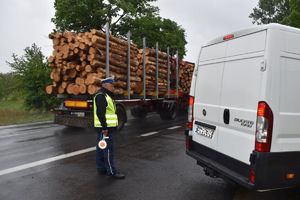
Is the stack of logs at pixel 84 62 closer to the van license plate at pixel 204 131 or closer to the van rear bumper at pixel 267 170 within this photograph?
the van license plate at pixel 204 131

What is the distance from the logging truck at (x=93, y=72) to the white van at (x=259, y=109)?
6.23 metres

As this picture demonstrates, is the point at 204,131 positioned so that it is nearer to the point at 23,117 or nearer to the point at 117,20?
the point at 23,117

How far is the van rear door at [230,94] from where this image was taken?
4.13 metres

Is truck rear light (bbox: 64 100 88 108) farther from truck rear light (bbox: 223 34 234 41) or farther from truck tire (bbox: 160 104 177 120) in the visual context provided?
truck rear light (bbox: 223 34 234 41)

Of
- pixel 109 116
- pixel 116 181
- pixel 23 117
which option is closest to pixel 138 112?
pixel 23 117

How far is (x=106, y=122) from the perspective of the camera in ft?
18.9

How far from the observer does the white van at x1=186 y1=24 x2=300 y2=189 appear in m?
3.93

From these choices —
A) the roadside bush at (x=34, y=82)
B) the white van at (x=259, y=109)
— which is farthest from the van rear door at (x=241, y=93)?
the roadside bush at (x=34, y=82)

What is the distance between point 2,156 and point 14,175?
1709mm

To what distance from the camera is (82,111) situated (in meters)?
10.6

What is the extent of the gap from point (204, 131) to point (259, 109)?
4.62 ft

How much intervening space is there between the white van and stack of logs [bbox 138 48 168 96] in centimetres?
813

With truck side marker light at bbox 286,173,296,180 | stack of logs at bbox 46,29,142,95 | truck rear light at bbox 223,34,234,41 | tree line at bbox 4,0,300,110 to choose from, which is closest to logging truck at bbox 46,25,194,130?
stack of logs at bbox 46,29,142,95

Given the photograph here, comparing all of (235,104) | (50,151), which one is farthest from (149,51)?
(235,104)
